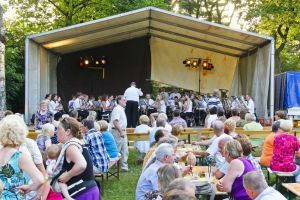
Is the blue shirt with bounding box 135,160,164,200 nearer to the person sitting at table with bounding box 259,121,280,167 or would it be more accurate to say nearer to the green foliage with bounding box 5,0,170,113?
the person sitting at table with bounding box 259,121,280,167

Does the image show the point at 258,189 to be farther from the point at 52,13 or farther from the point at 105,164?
the point at 52,13

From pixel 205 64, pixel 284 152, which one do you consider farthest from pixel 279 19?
pixel 284 152

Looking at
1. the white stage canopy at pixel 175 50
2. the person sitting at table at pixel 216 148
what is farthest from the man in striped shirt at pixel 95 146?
the white stage canopy at pixel 175 50

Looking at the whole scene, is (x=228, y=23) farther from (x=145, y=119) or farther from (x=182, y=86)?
(x=145, y=119)

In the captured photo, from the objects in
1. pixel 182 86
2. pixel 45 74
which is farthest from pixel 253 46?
pixel 45 74

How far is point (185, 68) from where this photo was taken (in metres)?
22.8

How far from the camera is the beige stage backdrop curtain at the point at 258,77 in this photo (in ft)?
54.0

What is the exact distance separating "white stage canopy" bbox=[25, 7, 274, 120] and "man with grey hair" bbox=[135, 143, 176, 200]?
11888 millimetres

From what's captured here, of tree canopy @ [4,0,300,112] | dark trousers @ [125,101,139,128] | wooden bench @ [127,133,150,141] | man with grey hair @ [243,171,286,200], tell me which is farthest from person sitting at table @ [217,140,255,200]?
tree canopy @ [4,0,300,112]

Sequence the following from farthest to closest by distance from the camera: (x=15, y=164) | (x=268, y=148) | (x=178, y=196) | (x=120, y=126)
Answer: (x=120, y=126) < (x=268, y=148) < (x=15, y=164) < (x=178, y=196)

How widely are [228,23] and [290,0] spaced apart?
9.19 metres

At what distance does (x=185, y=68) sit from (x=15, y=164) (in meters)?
19.6

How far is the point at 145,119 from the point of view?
35.1ft

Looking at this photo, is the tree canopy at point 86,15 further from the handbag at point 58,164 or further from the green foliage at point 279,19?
the handbag at point 58,164
